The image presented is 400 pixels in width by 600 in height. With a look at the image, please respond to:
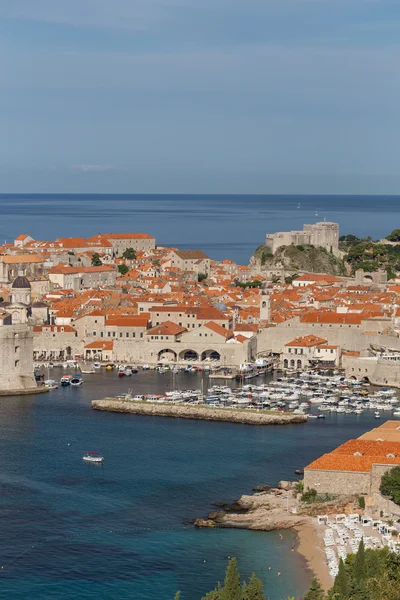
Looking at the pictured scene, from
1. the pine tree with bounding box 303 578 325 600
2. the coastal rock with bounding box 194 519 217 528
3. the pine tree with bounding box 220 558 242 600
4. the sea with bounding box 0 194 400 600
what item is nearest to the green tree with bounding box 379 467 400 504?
the sea with bounding box 0 194 400 600

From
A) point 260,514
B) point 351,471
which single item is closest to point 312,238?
point 351,471

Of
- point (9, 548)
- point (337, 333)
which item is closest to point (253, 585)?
point (9, 548)

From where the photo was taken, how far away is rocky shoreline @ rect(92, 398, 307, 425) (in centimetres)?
3158

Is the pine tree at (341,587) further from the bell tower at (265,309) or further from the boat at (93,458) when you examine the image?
the bell tower at (265,309)

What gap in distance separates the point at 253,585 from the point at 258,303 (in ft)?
108

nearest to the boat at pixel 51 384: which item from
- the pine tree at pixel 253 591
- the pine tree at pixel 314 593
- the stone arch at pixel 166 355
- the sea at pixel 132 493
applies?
the sea at pixel 132 493

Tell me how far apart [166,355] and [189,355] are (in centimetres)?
80

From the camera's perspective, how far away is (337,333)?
4225 cm

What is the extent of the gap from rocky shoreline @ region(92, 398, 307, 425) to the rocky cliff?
101 feet

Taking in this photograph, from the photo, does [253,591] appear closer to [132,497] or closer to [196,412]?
[132,497]

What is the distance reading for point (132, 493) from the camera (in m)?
24.6

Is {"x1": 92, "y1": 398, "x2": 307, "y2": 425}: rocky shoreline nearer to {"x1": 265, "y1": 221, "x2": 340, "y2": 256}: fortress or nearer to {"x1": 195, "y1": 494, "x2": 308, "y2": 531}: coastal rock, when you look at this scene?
{"x1": 195, "y1": 494, "x2": 308, "y2": 531}: coastal rock

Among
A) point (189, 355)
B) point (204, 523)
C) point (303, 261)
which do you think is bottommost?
point (204, 523)

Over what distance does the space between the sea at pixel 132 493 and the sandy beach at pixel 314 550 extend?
167 millimetres
